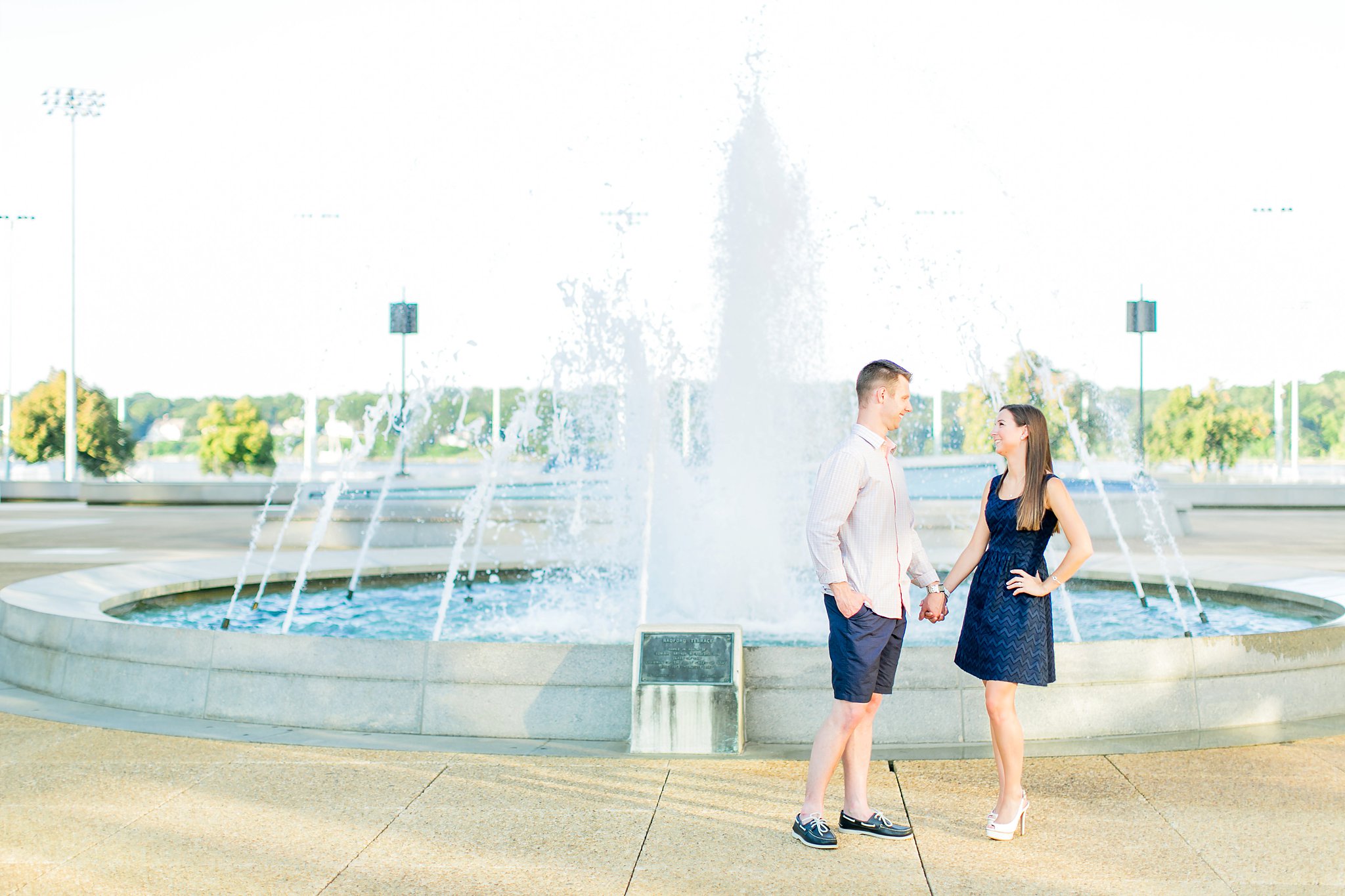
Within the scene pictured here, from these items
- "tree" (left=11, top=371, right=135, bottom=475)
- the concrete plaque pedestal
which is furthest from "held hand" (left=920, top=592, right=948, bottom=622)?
"tree" (left=11, top=371, right=135, bottom=475)

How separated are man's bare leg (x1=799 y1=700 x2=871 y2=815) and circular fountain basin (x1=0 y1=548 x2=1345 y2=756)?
1368mm

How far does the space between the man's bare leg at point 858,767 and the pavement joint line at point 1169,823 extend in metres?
1.14

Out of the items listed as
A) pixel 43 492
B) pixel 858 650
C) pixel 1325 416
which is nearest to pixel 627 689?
pixel 858 650

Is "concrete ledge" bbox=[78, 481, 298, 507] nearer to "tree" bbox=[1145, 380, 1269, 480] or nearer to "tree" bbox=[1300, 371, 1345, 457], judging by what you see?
"tree" bbox=[1145, 380, 1269, 480]

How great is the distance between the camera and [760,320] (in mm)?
9938

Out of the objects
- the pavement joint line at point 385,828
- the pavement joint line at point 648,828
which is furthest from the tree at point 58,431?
the pavement joint line at point 648,828

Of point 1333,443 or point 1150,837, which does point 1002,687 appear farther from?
point 1333,443

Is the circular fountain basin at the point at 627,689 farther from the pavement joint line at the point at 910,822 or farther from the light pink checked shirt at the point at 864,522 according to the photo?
the light pink checked shirt at the point at 864,522

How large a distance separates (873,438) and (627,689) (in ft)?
7.17

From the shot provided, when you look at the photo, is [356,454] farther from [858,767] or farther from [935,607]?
[935,607]

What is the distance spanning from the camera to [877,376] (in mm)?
4297

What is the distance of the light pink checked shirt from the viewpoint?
13.6 ft

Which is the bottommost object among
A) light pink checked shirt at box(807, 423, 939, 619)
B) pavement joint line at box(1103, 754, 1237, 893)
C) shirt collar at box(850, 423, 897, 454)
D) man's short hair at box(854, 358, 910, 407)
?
pavement joint line at box(1103, 754, 1237, 893)

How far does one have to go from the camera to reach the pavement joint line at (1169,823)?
3.95 metres
